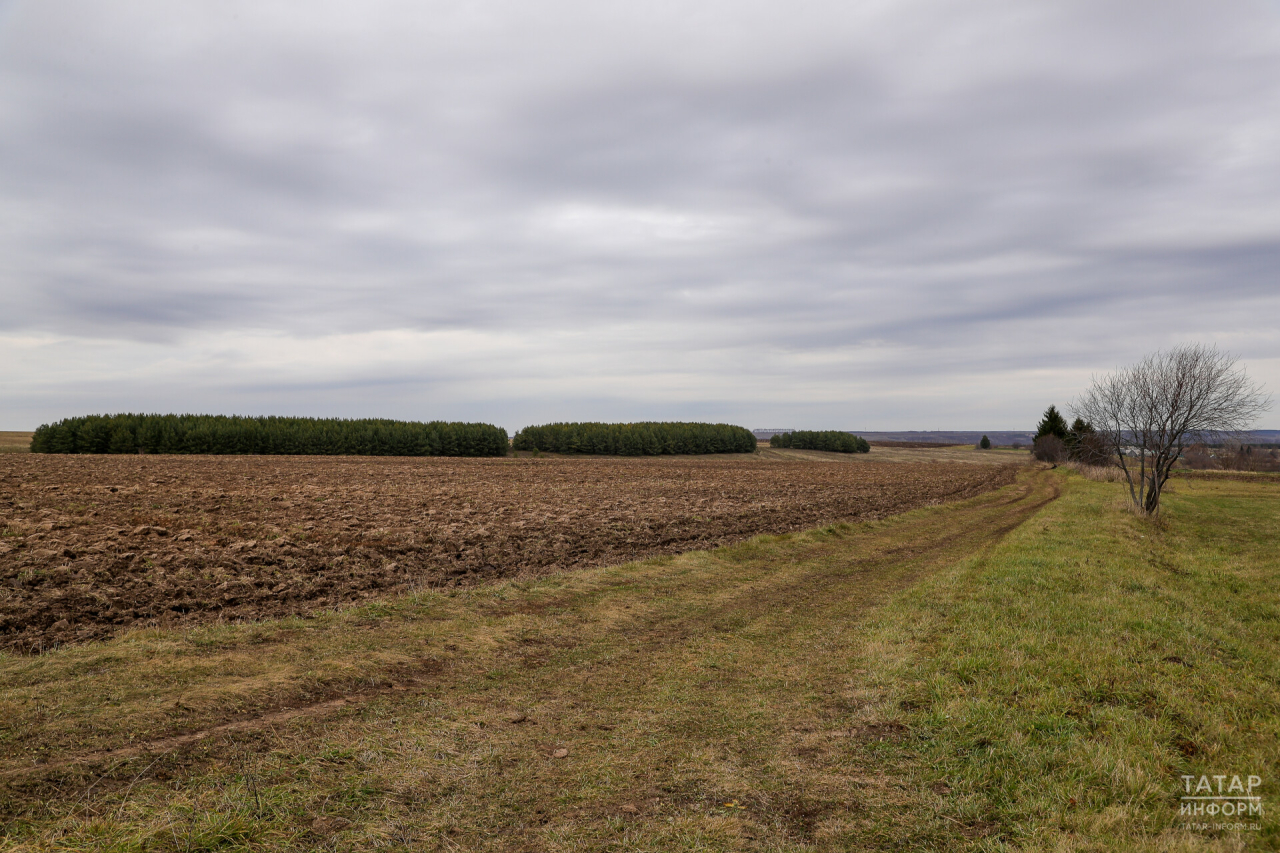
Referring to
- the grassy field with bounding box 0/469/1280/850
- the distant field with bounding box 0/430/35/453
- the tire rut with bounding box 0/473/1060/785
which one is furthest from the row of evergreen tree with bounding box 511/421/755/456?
the grassy field with bounding box 0/469/1280/850

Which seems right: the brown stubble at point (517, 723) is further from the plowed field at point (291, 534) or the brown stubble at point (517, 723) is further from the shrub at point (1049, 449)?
the shrub at point (1049, 449)

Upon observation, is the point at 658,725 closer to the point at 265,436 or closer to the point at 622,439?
the point at 265,436

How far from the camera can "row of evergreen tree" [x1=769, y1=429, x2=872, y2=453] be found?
147500 mm

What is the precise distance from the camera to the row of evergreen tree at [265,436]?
269 ft

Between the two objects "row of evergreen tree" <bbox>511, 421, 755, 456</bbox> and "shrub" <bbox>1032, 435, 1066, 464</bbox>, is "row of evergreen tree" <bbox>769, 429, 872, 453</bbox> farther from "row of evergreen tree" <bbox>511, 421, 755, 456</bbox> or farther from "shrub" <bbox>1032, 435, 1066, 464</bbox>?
"shrub" <bbox>1032, 435, 1066, 464</bbox>

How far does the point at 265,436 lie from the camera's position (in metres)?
88.4

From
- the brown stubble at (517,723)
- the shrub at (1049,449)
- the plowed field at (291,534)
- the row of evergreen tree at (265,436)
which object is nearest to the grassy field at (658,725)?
the brown stubble at (517,723)

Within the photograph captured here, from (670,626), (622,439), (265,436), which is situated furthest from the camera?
(622,439)

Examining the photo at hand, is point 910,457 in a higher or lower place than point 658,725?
higher

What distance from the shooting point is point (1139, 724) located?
23.2ft

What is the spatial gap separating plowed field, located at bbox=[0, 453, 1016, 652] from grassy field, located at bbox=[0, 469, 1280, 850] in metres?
2.38

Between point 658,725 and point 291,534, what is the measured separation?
15310mm

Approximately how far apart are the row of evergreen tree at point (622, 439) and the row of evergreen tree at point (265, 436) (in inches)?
505

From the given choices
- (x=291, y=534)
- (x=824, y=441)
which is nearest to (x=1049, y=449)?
(x=824, y=441)
